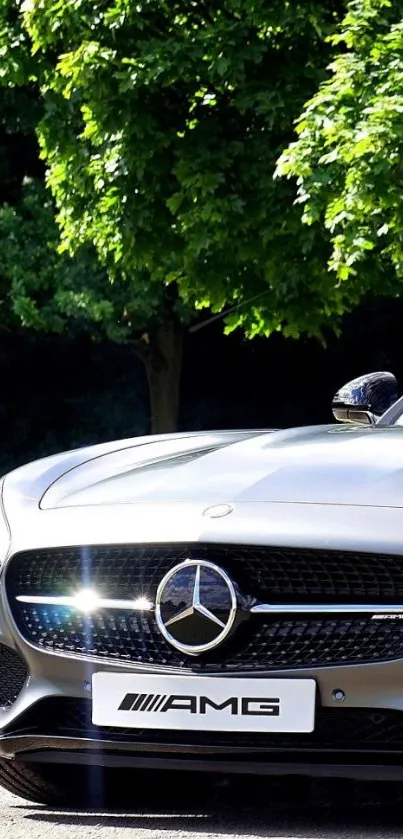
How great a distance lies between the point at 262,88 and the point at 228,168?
86 cm

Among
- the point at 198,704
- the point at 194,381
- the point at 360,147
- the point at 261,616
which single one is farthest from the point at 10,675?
the point at 194,381

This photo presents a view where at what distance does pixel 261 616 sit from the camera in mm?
3635

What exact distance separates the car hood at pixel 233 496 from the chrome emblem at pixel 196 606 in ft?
0.26

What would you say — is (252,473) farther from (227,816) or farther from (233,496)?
(227,816)

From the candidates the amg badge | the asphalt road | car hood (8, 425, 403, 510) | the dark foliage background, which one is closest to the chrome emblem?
the amg badge

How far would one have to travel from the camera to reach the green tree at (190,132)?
1470 cm

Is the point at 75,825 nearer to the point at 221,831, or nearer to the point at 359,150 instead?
the point at 221,831

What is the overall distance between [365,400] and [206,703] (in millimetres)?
1894

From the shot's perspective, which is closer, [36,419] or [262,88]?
[262,88]

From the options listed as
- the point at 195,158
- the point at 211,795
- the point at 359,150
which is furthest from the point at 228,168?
the point at 211,795

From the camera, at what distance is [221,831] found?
373cm

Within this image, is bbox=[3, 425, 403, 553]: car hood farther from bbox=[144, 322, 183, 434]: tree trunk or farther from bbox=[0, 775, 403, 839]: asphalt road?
bbox=[144, 322, 183, 434]: tree trunk

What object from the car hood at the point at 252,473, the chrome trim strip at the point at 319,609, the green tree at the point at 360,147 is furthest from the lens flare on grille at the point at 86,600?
the green tree at the point at 360,147

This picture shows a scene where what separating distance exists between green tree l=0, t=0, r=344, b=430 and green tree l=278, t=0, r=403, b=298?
118 cm
